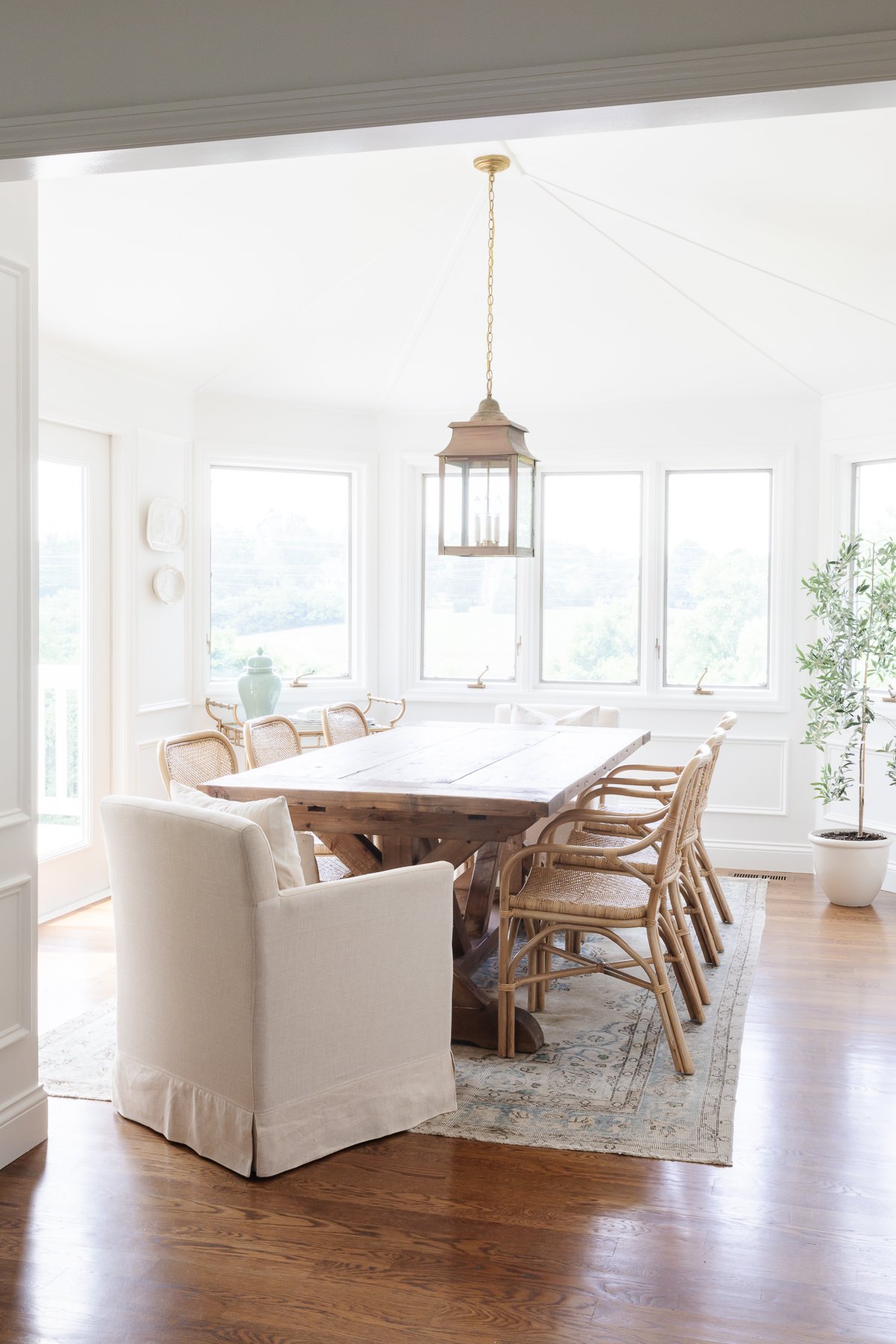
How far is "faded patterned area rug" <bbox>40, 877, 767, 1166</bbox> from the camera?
3072mm

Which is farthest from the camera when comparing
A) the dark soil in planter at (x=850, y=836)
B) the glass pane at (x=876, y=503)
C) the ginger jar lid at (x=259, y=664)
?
the ginger jar lid at (x=259, y=664)

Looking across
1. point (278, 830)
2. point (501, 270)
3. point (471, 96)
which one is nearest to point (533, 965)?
point (278, 830)

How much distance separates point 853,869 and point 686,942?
1.88 meters

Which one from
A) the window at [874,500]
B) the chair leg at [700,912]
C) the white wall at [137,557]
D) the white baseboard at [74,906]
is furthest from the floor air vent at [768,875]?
the white baseboard at [74,906]

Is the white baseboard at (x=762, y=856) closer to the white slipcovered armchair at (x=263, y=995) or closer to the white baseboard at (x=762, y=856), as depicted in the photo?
the white baseboard at (x=762, y=856)

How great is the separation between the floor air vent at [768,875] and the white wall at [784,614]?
7 cm

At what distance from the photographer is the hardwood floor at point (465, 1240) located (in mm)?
2250

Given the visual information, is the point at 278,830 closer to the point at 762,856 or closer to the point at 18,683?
the point at 18,683

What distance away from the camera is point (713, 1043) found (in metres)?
3.72

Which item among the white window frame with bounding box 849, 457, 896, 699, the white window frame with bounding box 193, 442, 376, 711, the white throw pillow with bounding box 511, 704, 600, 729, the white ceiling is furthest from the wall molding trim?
the white window frame with bounding box 849, 457, 896, 699

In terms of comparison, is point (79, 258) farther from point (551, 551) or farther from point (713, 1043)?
point (713, 1043)

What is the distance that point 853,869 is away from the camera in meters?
5.48

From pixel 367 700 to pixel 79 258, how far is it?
3080mm

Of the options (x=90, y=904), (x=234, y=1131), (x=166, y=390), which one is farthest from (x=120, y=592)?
(x=234, y=1131)
